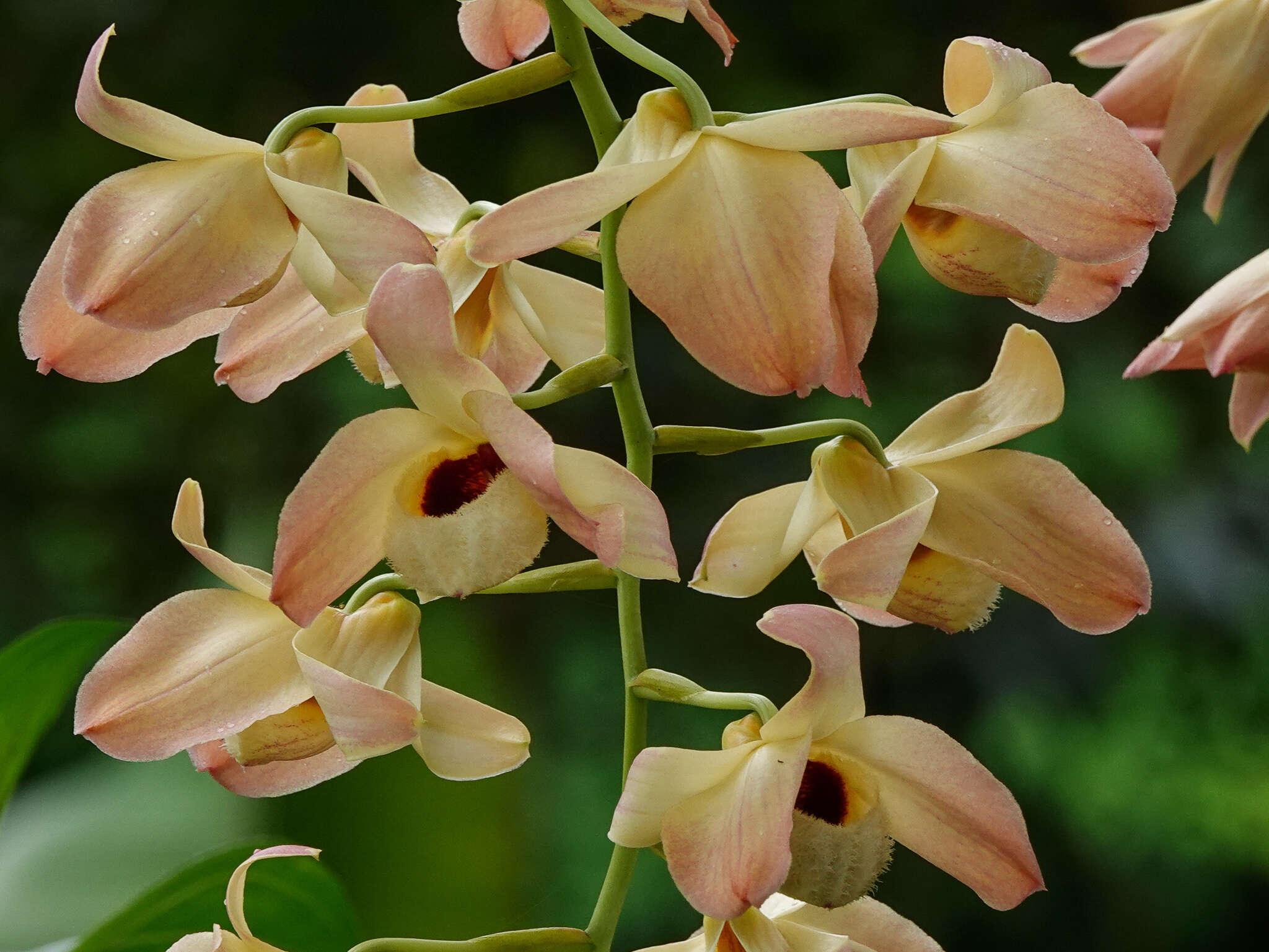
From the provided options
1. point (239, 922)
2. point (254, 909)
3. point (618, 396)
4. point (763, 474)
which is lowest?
point (763, 474)

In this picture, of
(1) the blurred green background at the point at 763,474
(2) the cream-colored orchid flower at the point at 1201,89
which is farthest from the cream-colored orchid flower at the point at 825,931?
(1) the blurred green background at the point at 763,474

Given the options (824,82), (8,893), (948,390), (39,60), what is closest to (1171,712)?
(948,390)

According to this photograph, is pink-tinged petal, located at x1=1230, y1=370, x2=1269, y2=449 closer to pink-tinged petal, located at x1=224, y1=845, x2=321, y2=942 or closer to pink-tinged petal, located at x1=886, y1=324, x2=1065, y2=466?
pink-tinged petal, located at x1=886, y1=324, x2=1065, y2=466

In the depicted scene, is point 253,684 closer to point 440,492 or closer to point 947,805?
point 440,492

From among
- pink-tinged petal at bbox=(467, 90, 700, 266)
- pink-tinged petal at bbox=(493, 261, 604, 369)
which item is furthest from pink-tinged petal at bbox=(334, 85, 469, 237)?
pink-tinged petal at bbox=(467, 90, 700, 266)

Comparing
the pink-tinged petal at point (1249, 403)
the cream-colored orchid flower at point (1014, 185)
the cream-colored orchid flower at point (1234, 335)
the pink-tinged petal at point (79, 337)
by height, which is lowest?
the pink-tinged petal at point (1249, 403)

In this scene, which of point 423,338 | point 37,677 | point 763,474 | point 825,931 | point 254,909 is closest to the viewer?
point 423,338

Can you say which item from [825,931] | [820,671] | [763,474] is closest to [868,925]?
[825,931]

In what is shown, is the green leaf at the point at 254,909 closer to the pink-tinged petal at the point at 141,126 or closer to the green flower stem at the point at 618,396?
the green flower stem at the point at 618,396
